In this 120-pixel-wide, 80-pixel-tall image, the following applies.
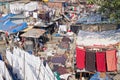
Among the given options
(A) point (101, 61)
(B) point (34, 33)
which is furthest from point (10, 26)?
→ (A) point (101, 61)

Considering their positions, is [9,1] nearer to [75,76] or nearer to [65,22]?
[65,22]

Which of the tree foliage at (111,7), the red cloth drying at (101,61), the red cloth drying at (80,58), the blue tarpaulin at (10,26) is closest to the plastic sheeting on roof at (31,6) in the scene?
the blue tarpaulin at (10,26)

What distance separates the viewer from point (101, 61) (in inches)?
557

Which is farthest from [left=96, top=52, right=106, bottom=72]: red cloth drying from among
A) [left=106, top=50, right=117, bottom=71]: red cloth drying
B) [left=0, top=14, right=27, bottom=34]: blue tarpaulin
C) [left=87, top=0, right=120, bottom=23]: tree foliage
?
[left=0, top=14, right=27, bottom=34]: blue tarpaulin

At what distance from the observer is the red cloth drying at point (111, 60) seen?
14.0 m

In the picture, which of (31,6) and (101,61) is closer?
(101,61)

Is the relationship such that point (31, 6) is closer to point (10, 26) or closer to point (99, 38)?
point (10, 26)

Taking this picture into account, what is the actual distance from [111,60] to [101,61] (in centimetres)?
47

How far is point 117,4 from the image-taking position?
1321 centimetres

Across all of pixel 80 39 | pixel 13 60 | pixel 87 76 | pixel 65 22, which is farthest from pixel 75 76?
pixel 65 22

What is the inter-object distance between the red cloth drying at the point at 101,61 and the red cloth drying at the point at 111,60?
193mm

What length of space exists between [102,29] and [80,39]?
85.3 inches

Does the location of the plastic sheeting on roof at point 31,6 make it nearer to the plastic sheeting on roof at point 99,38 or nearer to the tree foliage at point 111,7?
the plastic sheeting on roof at point 99,38

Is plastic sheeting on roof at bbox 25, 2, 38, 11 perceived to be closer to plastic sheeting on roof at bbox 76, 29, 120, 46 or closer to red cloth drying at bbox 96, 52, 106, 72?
plastic sheeting on roof at bbox 76, 29, 120, 46
